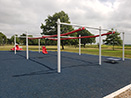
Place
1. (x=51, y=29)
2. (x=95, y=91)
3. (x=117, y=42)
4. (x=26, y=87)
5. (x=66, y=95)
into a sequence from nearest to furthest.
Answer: (x=66, y=95) → (x=95, y=91) → (x=26, y=87) → (x=117, y=42) → (x=51, y=29)

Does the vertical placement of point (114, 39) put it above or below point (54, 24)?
below

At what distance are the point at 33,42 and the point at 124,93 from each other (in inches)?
3114

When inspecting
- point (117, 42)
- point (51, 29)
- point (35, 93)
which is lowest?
point (35, 93)

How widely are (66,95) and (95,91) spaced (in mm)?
1054

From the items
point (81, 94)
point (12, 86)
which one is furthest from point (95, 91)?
point (12, 86)

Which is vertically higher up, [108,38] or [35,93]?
[108,38]

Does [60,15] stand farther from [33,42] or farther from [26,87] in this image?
[33,42]

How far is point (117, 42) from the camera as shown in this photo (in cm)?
2775

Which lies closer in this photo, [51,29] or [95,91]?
[95,91]

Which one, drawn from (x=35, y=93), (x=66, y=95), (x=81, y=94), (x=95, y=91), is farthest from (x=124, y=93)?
(x=35, y=93)

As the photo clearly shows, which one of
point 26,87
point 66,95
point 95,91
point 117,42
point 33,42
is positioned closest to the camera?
point 66,95

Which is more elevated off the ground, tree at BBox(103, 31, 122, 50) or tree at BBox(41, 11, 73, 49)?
tree at BBox(41, 11, 73, 49)

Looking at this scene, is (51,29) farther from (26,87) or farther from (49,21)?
(26,87)

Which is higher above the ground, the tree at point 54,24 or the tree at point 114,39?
the tree at point 54,24
